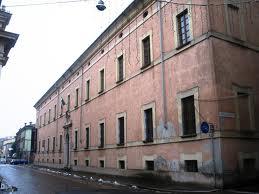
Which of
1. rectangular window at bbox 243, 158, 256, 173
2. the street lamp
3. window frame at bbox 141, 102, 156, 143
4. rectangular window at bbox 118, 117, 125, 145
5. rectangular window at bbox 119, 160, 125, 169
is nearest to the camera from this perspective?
the street lamp

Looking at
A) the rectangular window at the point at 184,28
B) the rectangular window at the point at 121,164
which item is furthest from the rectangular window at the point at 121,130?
the rectangular window at the point at 184,28

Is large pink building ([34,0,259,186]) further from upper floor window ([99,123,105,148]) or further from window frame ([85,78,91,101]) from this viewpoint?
window frame ([85,78,91,101])

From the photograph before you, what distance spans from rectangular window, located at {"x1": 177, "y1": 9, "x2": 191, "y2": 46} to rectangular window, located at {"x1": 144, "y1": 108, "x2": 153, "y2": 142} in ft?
15.2

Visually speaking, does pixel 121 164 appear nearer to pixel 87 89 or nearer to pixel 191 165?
pixel 191 165

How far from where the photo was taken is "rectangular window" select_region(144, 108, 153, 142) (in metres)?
19.8

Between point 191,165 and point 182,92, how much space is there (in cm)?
356

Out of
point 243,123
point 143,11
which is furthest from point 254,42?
point 143,11

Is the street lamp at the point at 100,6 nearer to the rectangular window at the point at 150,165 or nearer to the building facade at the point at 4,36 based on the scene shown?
the building facade at the point at 4,36

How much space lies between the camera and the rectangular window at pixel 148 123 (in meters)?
19.8

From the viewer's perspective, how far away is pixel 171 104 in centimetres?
1769

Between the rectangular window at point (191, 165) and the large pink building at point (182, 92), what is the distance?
5 centimetres

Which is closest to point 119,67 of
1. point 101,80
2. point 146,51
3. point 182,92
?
point 101,80

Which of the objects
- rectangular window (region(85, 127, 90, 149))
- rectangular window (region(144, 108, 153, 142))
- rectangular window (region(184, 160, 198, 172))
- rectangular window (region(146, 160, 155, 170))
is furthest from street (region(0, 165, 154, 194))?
rectangular window (region(85, 127, 90, 149))

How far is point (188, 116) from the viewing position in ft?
54.3
